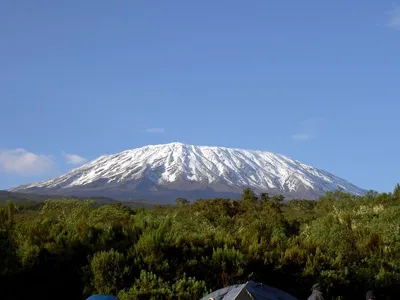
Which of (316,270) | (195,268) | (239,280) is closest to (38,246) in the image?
(195,268)

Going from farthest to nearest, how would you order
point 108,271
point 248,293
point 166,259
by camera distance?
point 166,259 < point 108,271 < point 248,293

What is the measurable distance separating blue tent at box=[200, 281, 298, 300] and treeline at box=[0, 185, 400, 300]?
1.02 m

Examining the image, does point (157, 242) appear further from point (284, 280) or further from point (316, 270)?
point (316, 270)

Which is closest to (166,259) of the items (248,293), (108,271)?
(108,271)

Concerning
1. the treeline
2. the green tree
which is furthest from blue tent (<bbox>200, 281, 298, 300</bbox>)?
the green tree

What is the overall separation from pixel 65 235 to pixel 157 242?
2.78m

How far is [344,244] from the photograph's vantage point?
58.4 feet

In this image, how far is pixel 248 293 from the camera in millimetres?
11484

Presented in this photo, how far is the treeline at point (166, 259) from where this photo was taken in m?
12.9

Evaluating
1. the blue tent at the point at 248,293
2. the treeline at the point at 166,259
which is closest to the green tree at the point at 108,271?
the treeline at the point at 166,259

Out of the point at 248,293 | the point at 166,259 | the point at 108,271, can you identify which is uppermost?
the point at 166,259

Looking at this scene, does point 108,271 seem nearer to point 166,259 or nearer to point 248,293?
point 166,259

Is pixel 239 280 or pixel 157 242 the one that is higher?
pixel 157 242

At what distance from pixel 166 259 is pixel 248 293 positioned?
9.96ft
